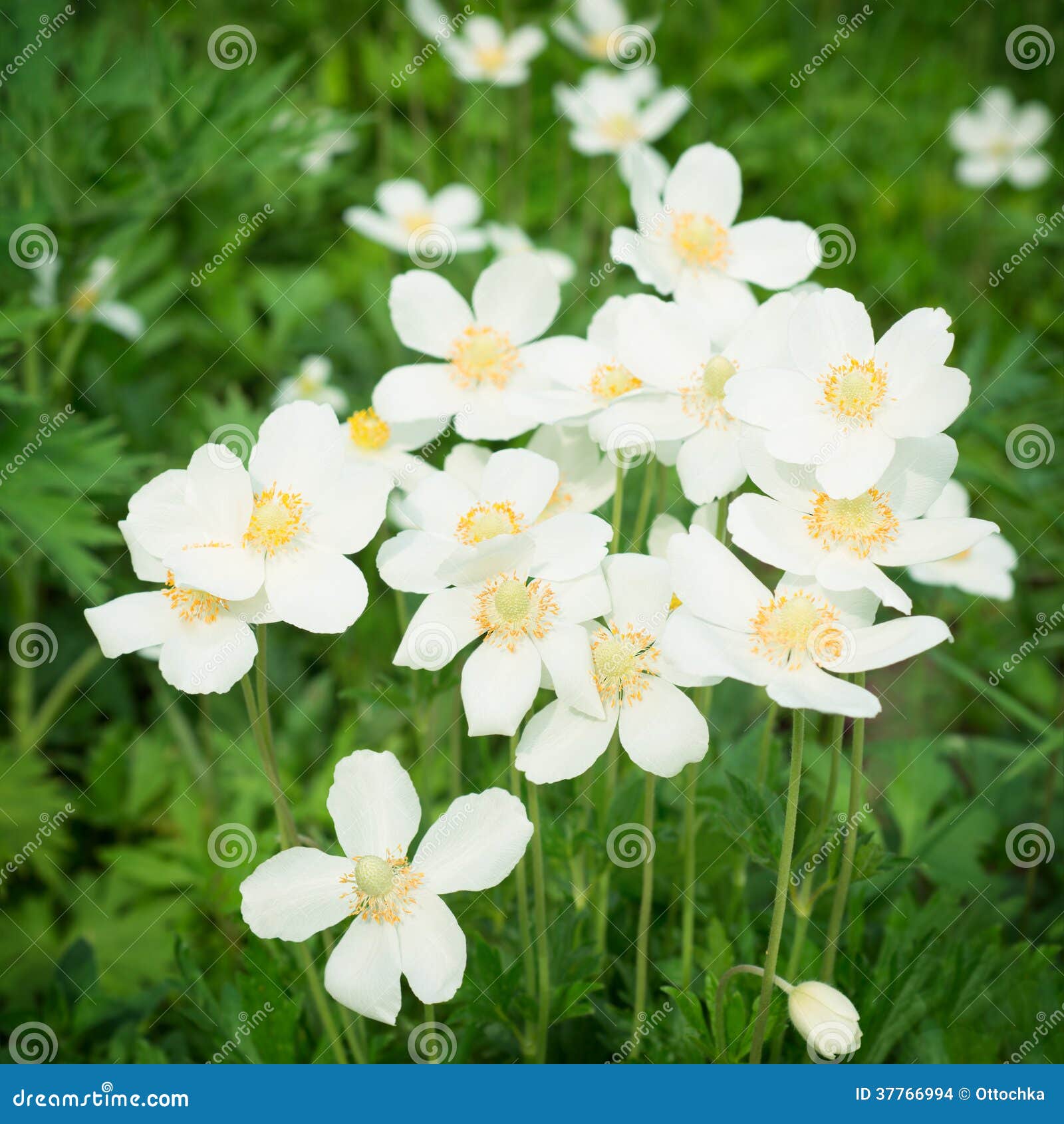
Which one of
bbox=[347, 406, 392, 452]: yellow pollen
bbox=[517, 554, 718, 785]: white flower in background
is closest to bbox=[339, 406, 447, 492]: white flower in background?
bbox=[347, 406, 392, 452]: yellow pollen

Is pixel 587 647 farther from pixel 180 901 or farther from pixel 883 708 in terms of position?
pixel 883 708

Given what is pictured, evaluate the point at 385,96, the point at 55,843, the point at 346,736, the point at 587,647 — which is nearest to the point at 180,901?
the point at 55,843

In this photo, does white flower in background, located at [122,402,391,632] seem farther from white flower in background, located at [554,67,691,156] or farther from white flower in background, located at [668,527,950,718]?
white flower in background, located at [554,67,691,156]

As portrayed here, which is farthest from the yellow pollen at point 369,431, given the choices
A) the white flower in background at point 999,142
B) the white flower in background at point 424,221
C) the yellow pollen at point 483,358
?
the white flower in background at point 999,142

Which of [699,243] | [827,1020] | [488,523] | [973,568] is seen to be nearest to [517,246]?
[699,243]

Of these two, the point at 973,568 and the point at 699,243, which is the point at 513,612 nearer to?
the point at 699,243

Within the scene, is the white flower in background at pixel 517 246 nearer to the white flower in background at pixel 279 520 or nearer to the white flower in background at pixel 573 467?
the white flower in background at pixel 573 467
